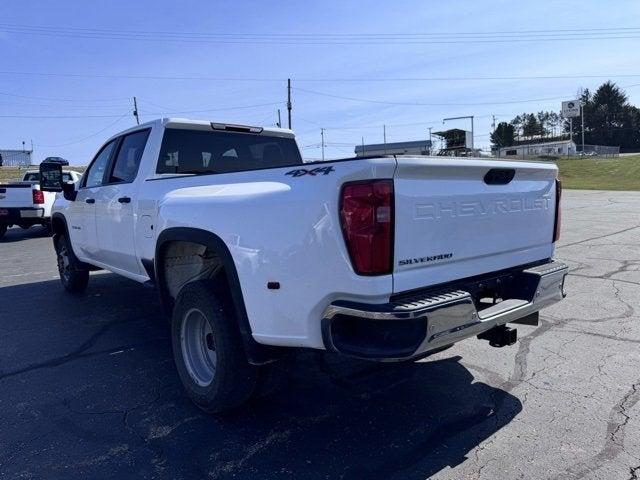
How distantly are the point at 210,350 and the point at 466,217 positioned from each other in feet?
6.48

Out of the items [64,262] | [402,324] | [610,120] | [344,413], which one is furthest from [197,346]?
[610,120]

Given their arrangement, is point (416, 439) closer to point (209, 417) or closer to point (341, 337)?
point (341, 337)

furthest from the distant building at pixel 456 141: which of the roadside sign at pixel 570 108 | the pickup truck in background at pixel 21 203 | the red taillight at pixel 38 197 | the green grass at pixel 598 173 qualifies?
the roadside sign at pixel 570 108

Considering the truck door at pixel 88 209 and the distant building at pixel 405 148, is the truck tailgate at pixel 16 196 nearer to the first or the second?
the truck door at pixel 88 209

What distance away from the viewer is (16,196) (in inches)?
572

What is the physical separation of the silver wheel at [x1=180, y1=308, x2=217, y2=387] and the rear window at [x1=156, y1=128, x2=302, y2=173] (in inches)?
60.5

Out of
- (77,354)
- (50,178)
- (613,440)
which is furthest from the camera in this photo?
(50,178)

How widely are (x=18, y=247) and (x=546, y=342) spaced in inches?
513

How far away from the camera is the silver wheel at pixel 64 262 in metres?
7.33

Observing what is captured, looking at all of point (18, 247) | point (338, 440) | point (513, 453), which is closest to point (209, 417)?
point (338, 440)

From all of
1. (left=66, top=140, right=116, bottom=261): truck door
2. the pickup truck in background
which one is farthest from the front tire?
the pickup truck in background

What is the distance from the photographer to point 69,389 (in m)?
4.11

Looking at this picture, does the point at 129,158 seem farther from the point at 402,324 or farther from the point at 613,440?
the point at 613,440

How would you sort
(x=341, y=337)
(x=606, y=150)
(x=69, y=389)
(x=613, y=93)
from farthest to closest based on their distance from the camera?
(x=613, y=93) < (x=606, y=150) < (x=69, y=389) < (x=341, y=337)
